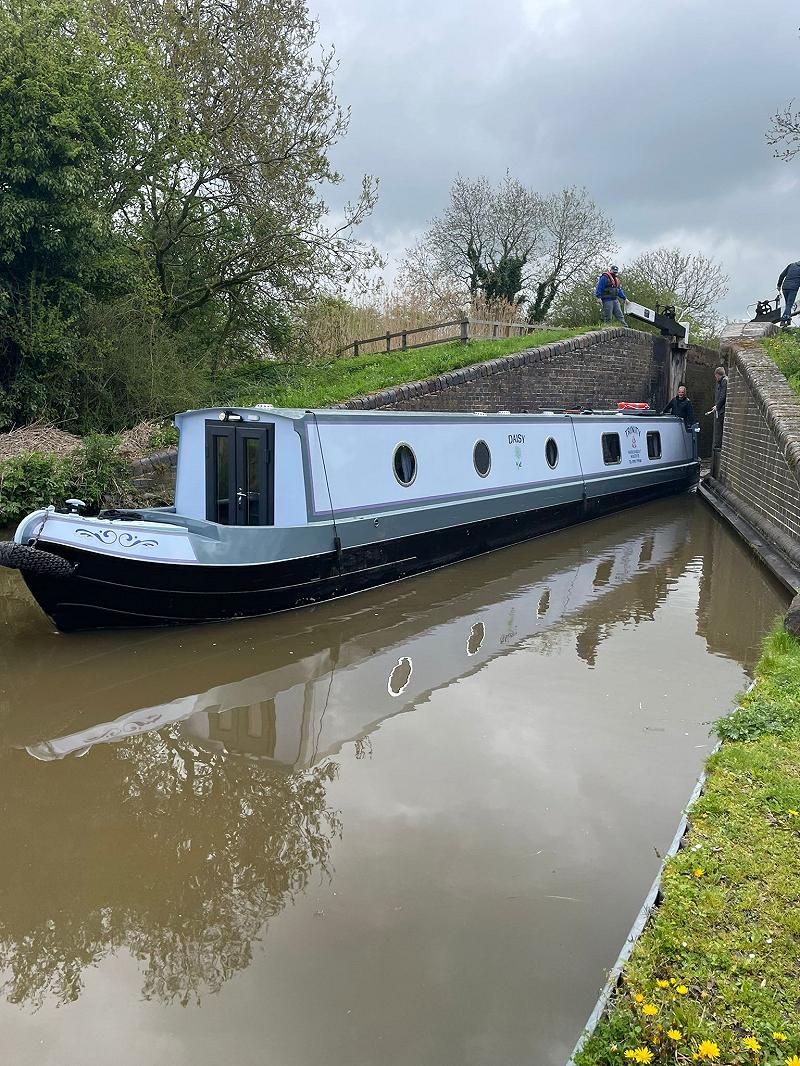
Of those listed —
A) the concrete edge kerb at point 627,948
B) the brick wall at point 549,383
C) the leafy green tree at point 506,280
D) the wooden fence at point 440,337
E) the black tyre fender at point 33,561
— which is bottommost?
the concrete edge kerb at point 627,948

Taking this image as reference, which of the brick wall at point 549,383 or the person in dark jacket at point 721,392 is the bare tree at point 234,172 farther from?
the person in dark jacket at point 721,392

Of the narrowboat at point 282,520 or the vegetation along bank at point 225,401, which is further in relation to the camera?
the vegetation along bank at point 225,401

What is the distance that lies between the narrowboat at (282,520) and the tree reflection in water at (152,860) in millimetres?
1740

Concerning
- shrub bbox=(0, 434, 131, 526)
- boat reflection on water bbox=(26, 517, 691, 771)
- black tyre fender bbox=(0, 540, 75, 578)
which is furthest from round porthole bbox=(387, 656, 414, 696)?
shrub bbox=(0, 434, 131, 526)

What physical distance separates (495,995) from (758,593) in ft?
19.5

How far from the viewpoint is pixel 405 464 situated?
7.79 meters

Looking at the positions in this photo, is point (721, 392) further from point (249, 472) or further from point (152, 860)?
point (152, 860)

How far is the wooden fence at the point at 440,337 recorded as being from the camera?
50.4 feet

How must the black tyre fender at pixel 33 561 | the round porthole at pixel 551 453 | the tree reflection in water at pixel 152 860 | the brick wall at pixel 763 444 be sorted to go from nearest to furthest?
→ the tree reflection in water at pixel 152 860, the black tyre fender at pixel 33 561, the brick wall at pixel 763 444, the round porthole at pixel 551 453

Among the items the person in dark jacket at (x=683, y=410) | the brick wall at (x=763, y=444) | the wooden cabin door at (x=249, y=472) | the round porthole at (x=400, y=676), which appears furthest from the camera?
the person in dark jacket at (x=683, y=410)

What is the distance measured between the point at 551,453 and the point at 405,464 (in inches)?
128

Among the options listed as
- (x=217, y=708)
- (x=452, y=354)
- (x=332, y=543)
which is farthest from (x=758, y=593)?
(x=452, y=354)

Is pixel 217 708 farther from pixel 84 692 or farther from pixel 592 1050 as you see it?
pixel 592 1050

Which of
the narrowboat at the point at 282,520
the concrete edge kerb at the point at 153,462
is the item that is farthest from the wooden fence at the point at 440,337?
the concrete edge kerb at the point at 153,462
